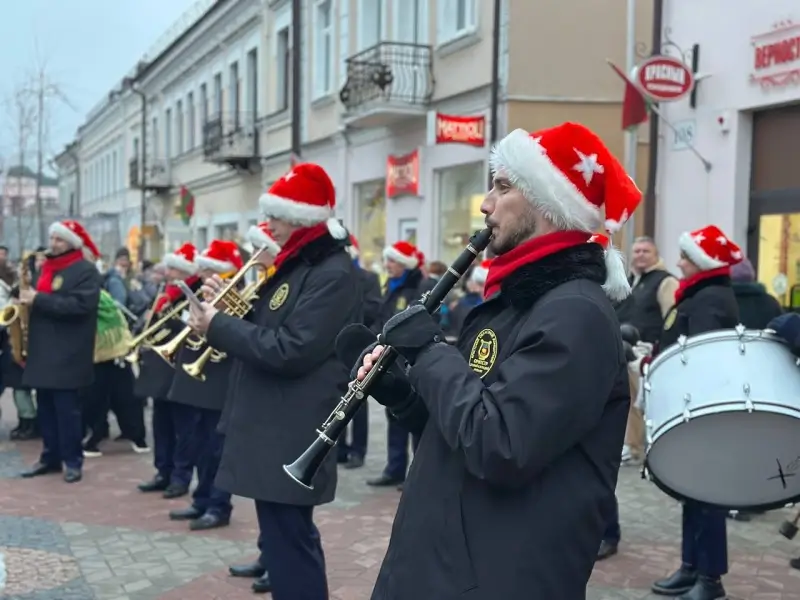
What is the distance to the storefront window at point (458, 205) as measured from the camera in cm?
1417

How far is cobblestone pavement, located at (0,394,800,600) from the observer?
5016 millimetres

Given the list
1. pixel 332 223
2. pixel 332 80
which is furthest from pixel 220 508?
pixel 332 80

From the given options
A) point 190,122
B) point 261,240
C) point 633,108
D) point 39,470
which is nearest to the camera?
point 261,240

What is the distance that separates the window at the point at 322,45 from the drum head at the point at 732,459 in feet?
55.0

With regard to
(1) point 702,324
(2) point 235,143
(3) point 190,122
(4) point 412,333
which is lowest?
(1) point 702,324

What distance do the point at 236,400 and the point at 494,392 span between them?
6.94 ft

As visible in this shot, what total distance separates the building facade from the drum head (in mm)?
6129

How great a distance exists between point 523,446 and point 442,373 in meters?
0.27

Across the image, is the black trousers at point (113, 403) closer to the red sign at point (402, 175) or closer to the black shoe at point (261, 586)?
the black shoe at point (261, 586)

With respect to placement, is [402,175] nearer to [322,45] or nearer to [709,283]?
[322,45]

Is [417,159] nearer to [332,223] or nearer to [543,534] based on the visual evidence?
[332,223]

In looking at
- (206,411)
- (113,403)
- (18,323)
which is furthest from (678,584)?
(113,403)

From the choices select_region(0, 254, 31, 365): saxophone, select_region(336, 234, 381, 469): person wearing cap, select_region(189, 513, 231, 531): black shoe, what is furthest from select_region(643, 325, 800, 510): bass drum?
select_region(0, 254, 31, 365): saxophone

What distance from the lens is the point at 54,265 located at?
735 centimetres
